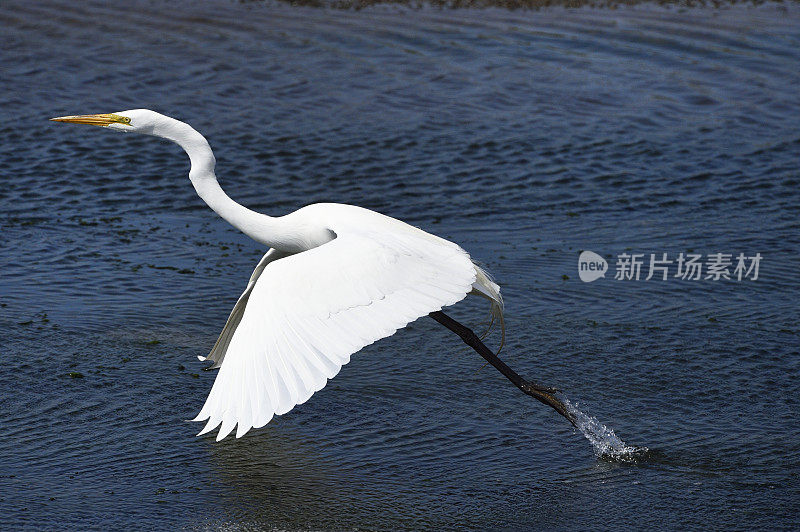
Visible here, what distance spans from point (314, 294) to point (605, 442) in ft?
5.75

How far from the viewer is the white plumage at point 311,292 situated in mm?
4207

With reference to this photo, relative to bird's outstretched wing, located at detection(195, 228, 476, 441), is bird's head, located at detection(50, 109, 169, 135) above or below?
above

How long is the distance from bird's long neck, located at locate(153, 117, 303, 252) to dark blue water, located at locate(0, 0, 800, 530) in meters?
1.01

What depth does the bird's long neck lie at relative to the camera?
5.50 m

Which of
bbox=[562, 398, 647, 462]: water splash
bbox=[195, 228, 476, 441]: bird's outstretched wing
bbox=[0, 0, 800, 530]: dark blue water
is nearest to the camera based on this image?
bbox=[195, 228, 476, 441]: bird's outstretched wing

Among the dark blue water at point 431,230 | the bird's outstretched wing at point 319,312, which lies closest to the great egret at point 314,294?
the bird's outstretched wing at point 319,312

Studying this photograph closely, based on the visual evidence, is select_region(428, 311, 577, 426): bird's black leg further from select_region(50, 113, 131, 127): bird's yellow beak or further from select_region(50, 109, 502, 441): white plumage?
select_region(50, 113, 131, 127): bird's yellow beak

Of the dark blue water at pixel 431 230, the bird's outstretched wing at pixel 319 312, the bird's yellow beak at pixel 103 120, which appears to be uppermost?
the bird's yellow beak at pixel 103 120

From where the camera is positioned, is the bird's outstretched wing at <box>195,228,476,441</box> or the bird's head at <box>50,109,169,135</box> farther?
the bird's head at <box>50,109,169,135</box>

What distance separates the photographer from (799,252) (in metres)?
8.67

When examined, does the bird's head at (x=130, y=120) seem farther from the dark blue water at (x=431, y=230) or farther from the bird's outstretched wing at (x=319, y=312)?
the dark blue water at (x=431, y=230)

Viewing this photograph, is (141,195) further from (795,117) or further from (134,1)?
(134,1)

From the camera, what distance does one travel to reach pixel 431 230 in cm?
916

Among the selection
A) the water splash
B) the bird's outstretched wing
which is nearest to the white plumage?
the bird's outstretched wing
